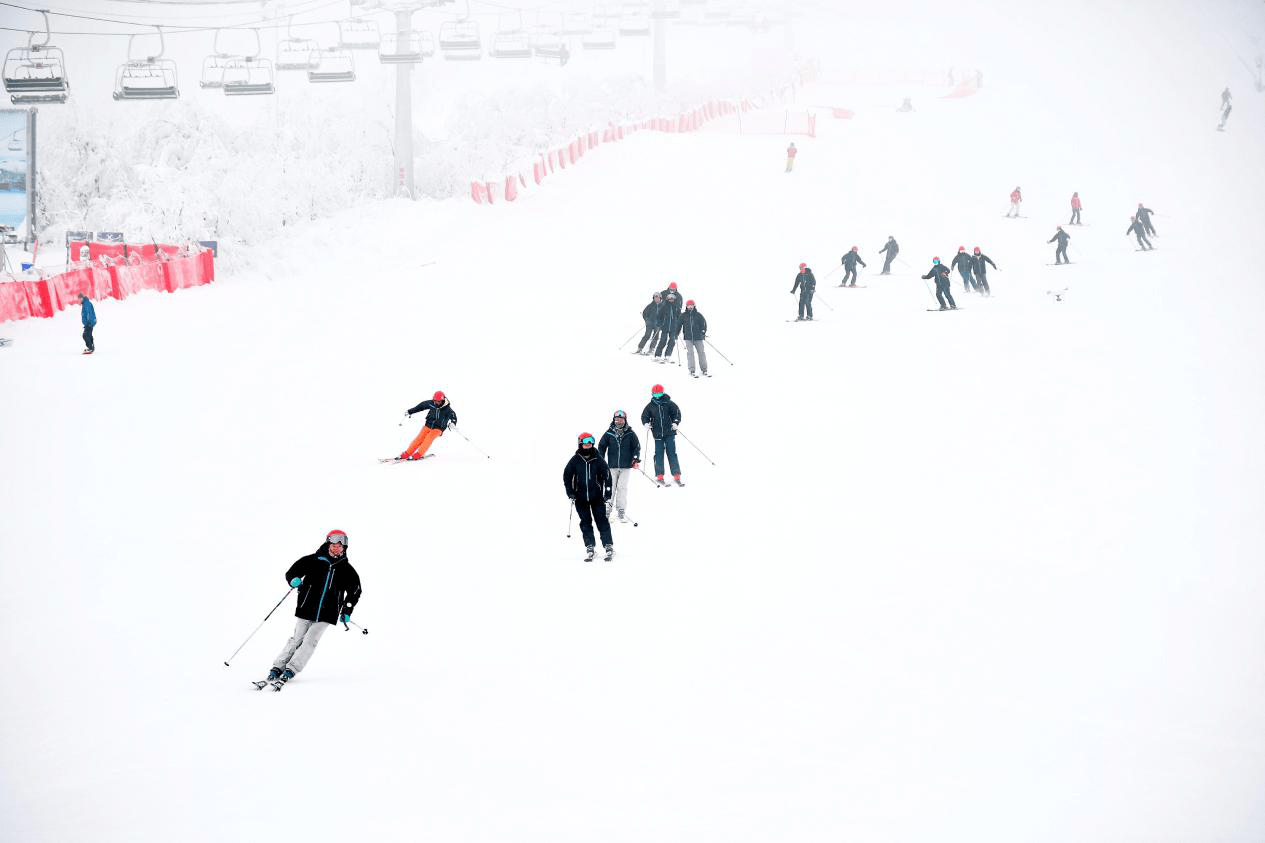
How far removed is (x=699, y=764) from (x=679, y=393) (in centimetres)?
1195

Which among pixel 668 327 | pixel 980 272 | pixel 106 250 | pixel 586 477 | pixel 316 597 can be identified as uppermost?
pixel 106 250

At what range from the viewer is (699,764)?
7.04m

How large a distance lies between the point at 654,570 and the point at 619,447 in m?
1.70

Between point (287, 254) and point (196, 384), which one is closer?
point (196, 384)

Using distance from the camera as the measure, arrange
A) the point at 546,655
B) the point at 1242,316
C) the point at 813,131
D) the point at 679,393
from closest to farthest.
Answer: the point at 546,655, the point at 679,393, the point at 1242,316, the point at 813,131

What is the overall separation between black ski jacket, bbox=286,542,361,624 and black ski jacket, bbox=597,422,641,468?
13.5 feet

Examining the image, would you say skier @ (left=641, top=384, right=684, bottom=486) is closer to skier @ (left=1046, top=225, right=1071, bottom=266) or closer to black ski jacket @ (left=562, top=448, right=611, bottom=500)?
black ski jacket @ (left=562, top=448, right=611, bottom=500)

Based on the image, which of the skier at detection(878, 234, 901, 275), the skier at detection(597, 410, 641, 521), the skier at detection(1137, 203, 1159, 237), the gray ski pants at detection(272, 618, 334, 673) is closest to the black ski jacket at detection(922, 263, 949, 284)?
the skier at detection(878, 234, 901, 275)

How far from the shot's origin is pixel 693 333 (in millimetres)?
19359

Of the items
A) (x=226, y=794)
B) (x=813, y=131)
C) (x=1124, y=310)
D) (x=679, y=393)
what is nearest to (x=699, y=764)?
(x=226, y=794)

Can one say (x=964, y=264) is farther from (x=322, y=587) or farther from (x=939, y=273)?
(x=322, y=587)

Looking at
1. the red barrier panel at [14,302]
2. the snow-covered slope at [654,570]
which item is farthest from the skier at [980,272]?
the red barrier panel at [14,302]

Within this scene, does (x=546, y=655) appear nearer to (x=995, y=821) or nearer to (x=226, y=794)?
(x=226, y=794)

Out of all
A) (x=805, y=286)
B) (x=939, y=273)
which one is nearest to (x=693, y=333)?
(x=805, y=286)
